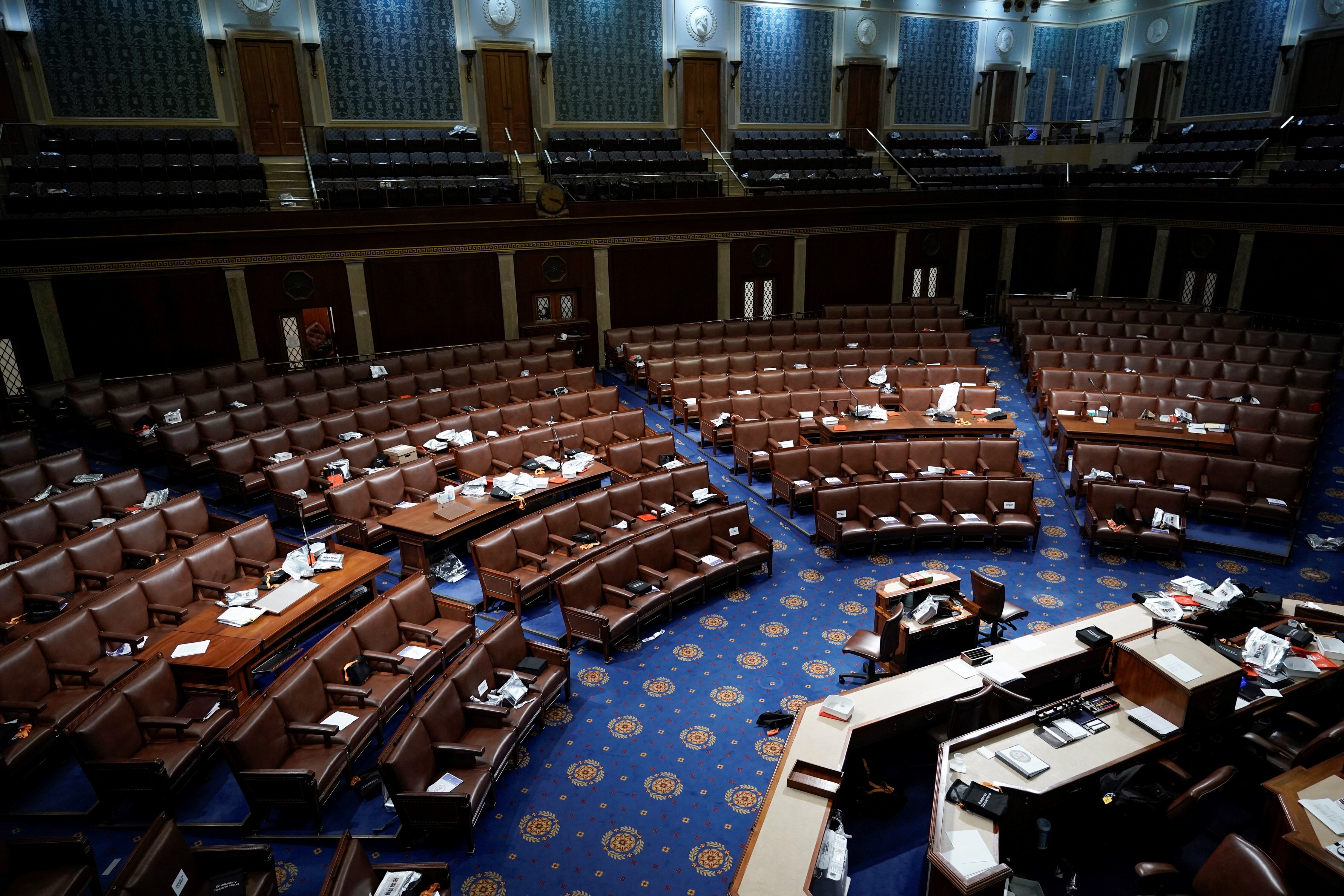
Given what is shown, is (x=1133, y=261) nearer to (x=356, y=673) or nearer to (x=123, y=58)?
(x=356, y=673)

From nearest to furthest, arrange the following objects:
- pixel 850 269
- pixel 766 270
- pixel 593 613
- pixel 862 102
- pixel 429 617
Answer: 1. pixel 429 617
2. pixel 593 613
3. pixel 766 270
4. pixel 850 269
5. pixel 862 102

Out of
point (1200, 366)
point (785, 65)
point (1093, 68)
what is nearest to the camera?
point (1200, 366)

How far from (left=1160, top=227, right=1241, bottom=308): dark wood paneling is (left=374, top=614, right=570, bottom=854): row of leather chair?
58.1 ft

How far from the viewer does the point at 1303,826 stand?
503 centimetres

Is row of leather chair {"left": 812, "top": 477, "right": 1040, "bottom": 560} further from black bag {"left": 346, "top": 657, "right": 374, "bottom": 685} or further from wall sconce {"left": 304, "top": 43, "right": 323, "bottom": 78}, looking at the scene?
wall sconce {"left": 304, "top": 43, "right": 323, "bottom": 78}

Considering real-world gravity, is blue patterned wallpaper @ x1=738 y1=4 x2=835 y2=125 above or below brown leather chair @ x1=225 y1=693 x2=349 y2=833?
above

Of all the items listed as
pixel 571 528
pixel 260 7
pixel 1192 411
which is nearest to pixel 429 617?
pixel 571 528

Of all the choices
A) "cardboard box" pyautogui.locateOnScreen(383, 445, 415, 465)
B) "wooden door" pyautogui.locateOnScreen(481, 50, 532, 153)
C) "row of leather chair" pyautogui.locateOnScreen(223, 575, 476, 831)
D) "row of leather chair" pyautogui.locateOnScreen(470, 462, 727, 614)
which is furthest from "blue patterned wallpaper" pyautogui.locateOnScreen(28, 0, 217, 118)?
"row of leather chair" pyautogui.locateOnScreen(223, 575, 476, 831)

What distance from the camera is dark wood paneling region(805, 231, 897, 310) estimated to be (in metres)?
19.4

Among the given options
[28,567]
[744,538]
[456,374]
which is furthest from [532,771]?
[456,374]

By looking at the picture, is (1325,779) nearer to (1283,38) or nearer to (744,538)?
(744,538)

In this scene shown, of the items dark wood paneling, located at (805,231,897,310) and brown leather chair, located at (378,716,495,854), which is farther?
dark wood paneling, located at (805,231,897,310)

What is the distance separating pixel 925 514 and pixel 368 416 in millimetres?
7577

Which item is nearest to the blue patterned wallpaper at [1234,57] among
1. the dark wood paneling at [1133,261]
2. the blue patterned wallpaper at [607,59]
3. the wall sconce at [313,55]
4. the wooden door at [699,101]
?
the dark wood paneling at [1133,261]
